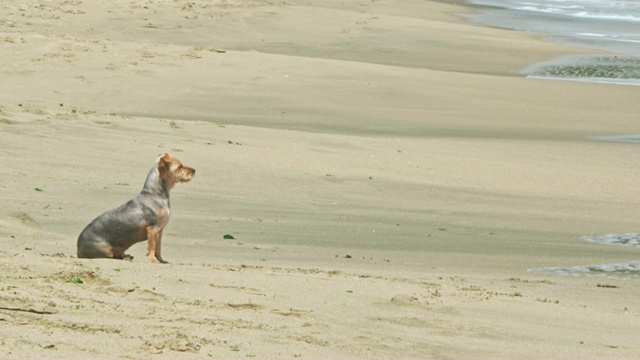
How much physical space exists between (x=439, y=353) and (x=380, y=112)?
35.8 feet

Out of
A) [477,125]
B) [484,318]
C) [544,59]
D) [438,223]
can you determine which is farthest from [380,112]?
[484,318]

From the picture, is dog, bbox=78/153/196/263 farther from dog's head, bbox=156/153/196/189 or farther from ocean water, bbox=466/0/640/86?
ocean water, bbox=466/0/640/86

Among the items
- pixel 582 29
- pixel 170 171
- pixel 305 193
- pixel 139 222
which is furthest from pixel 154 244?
pixel 582 29

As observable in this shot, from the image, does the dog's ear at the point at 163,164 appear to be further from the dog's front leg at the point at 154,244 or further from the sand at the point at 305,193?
the sand at the point at 305,193

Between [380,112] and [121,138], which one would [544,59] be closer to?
[380,112]

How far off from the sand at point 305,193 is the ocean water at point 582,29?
109 cm

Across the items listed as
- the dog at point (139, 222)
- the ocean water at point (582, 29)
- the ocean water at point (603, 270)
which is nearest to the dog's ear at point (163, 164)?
the dog at point (139, 222)

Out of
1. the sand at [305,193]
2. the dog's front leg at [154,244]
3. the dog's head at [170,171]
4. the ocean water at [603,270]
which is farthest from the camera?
the ocean water at [603,270]

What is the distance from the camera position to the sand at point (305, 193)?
619cm

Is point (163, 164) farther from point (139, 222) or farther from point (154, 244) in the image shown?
point (154, 244)

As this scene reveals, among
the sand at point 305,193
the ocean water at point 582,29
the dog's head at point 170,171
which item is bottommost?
the ocean water at point 582,29

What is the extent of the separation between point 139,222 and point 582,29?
2506 centimetres

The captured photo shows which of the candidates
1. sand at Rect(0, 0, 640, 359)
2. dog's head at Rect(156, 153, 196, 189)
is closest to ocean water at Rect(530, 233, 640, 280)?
sand at Rect(0, 0, 640, 359)

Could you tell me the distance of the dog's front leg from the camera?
25.7 ft
